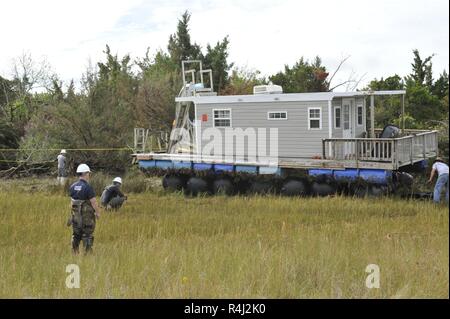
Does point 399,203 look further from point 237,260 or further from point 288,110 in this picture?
point 237,260

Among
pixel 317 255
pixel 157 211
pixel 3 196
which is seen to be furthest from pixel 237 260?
pixel 3 196

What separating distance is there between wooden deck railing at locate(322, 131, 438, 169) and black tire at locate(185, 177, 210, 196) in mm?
4530

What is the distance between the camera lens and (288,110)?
20906mm

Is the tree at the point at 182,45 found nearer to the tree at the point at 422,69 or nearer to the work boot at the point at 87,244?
the tree at the point at 422,69

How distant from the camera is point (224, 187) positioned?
20969 mm

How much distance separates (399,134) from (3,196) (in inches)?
511

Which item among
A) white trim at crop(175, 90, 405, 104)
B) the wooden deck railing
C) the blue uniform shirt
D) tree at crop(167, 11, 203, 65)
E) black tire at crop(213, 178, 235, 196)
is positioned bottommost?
black tire at crop(213, 178, 235, 196)

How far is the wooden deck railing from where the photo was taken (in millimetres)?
17859

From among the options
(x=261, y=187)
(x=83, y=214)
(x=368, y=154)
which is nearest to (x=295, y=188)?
(x=261, y=187)

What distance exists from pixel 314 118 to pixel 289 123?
986 millimetres

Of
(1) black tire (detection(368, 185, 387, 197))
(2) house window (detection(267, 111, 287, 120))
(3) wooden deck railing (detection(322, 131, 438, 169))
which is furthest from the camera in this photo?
(2) house window (detection(267, 111, 287, 120))

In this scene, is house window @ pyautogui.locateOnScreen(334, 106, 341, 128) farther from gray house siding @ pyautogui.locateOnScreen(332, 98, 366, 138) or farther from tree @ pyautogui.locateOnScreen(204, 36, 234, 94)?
tree @ pyautogui.locateOnScreen(204, 36, 234, 94)

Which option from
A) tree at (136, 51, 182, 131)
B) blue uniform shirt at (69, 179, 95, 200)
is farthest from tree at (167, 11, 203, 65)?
blue uniform shirt at (69, 179, 95, 200)
